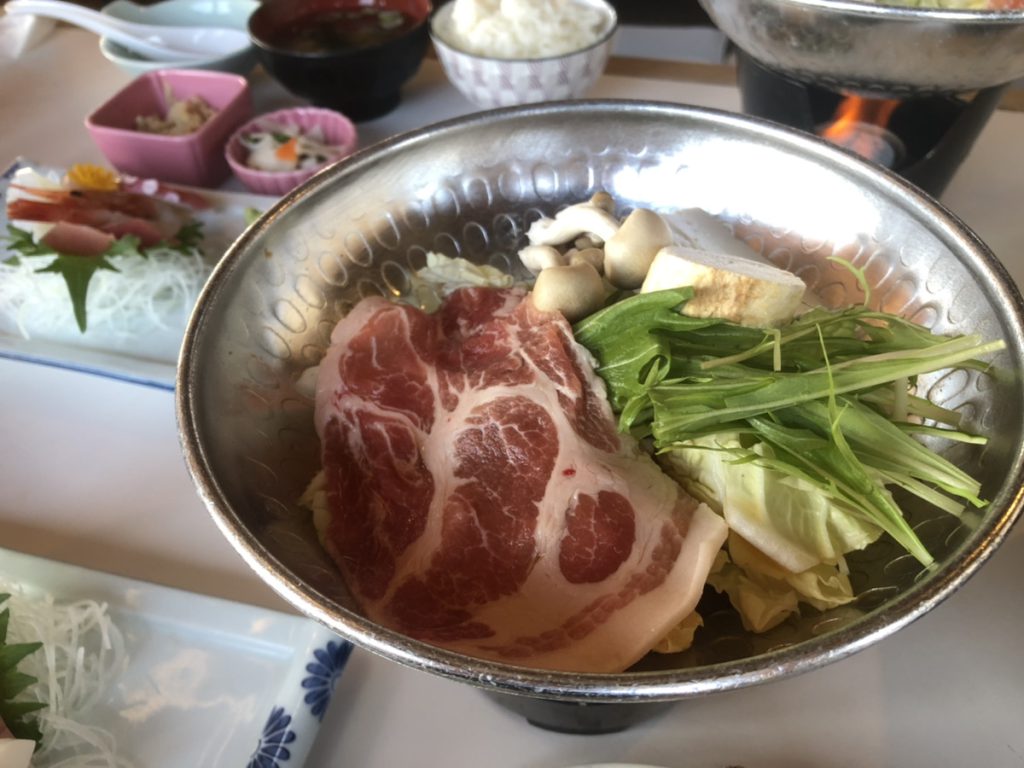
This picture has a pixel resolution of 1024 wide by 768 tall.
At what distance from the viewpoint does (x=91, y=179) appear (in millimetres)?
1706

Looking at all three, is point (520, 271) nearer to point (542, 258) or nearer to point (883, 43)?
point (542, 258)

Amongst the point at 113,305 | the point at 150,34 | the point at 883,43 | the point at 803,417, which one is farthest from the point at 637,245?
the point at 150,34

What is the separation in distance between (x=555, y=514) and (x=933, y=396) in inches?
21.2

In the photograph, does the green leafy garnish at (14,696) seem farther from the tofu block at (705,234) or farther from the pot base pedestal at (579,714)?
the tofu block at (705,234)

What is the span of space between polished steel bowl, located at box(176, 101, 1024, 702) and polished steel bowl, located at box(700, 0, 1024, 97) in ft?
0.69

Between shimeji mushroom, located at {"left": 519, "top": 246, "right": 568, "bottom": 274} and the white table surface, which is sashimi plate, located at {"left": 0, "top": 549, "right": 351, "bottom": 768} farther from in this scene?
shimeji mushroom, located at {"left": 519, "top": 246, "right": 568, "bottom": 274}

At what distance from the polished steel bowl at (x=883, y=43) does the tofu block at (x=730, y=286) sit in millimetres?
512

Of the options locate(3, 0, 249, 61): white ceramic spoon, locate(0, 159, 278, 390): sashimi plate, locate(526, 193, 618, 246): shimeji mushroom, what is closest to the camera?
locate(526, 193, 618, 246): shimeji mushroom

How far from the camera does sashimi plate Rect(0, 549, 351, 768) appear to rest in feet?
3.14

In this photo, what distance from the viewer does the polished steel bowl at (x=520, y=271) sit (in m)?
0.70

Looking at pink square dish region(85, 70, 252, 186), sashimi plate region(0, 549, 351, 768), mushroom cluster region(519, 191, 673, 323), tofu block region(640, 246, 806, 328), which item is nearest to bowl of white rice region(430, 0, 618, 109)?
pink square dish region(85, 70, 252, 186)

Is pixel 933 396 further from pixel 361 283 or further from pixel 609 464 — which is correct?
pixel 361 283

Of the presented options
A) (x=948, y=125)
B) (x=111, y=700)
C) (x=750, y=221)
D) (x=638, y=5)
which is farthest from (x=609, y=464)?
(x=638, y=5)

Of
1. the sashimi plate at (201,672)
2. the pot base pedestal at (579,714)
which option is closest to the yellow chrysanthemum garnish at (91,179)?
the sashimi plate at (201,672)
